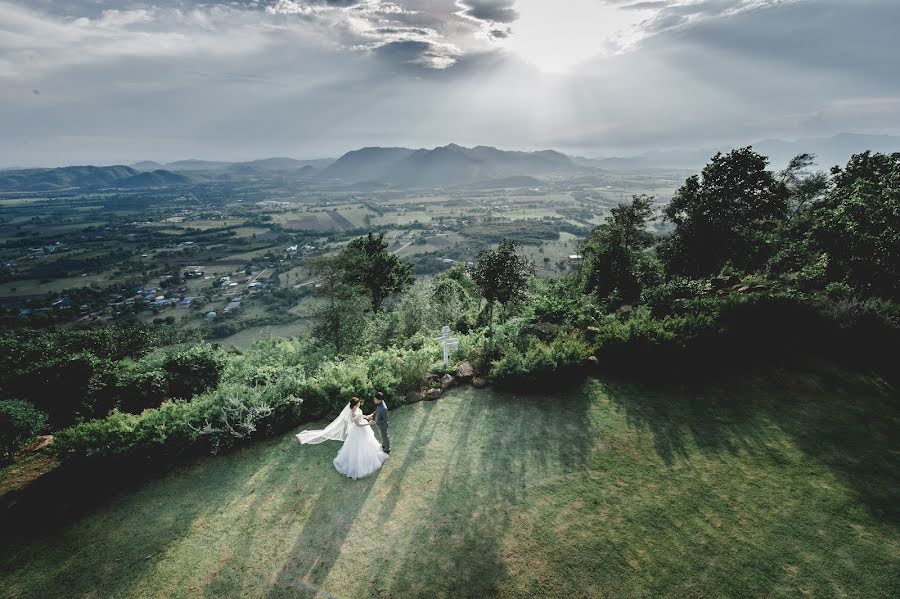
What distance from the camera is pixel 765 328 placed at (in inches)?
470

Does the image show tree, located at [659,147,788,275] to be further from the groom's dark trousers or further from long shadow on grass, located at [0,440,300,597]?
long shadow on grass, located at [0,440,300,597]

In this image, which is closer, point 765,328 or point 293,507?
point 293,507

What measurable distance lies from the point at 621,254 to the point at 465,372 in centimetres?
1322

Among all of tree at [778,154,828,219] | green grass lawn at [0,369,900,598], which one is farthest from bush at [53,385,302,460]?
tree at [778,154,828,219]

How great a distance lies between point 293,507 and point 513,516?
4.57m

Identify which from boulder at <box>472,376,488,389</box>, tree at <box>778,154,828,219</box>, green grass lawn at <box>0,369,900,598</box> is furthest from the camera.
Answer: tree at <box>778,154,828,219</box>

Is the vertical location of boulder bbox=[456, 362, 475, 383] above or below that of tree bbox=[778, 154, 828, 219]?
below

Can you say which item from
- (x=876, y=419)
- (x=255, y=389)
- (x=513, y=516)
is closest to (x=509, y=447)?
(x=513, y=516)

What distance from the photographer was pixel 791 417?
31.8ft

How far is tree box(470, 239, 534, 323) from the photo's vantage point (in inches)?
598

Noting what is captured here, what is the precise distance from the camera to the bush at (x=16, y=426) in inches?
356

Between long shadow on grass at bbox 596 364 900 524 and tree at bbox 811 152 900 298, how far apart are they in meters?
3.63

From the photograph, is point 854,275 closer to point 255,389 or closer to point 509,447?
point 509,447

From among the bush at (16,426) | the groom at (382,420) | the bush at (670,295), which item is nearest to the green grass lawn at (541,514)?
the groom at (382,420)
